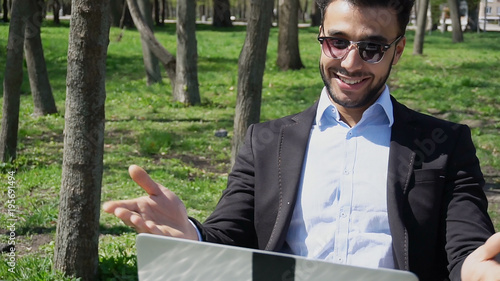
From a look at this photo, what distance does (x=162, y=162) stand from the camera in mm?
9242

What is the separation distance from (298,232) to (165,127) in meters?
8.86

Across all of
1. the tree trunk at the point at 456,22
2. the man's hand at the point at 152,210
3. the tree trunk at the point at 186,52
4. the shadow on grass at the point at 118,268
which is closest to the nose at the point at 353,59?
the man's hand at the point at 152,210

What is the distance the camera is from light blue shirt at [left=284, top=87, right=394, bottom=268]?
2.66 metres

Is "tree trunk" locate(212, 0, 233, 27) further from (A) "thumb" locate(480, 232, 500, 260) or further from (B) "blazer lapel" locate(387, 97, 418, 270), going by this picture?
(A) "thumb" locate(480, 232, 500, 260)

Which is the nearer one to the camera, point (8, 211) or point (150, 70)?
point (8, 211)

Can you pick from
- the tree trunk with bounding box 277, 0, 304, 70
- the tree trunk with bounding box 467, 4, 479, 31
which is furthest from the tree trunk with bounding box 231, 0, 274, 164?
the tree trunk with bounding box 467, 4, 479, 31

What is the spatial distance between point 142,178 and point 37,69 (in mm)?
9588

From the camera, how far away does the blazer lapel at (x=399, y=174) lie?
2596 mm

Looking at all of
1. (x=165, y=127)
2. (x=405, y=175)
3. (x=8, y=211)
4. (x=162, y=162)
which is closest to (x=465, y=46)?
(x=165, y=127)

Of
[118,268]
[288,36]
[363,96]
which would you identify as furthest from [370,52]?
[288,36]

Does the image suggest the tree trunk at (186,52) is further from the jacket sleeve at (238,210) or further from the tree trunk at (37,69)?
the jacket sleeve at (238,210)

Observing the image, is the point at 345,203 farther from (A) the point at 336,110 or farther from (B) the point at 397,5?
(B) the point at 397,5

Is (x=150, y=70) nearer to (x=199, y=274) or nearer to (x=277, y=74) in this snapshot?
(x=277, y=74)

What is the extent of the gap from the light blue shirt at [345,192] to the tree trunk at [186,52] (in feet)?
34.5
